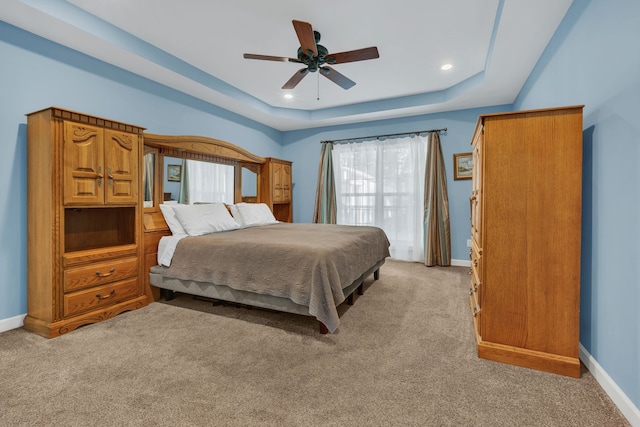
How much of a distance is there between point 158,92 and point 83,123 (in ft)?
4.57

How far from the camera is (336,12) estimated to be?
2586mm

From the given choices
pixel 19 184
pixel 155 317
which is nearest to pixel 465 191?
pixel 155 317

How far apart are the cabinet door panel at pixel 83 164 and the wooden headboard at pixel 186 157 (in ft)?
1.35

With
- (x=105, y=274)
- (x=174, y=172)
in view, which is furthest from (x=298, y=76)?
(x=105, y=274)

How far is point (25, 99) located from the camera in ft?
8.09

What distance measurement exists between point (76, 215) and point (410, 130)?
15.6ft

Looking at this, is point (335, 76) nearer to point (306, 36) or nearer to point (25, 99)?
point (306, 36)

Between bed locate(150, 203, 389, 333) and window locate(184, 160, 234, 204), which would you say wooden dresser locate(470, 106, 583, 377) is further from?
window locate(184, 160, 234, 204)

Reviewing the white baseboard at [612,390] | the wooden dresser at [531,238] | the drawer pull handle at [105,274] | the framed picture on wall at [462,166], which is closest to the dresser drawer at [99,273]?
the drawer pull handle at [105,274]

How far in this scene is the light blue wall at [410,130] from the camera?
15.5 ft

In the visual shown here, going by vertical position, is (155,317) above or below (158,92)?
below

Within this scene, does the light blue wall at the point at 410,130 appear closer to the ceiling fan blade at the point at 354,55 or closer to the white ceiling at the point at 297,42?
the white ceiling at the point at 297,42

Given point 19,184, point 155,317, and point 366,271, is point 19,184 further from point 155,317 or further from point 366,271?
point 366,271

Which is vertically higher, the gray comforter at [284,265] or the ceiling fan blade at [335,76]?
the ceiling fan blade at [335,76]
